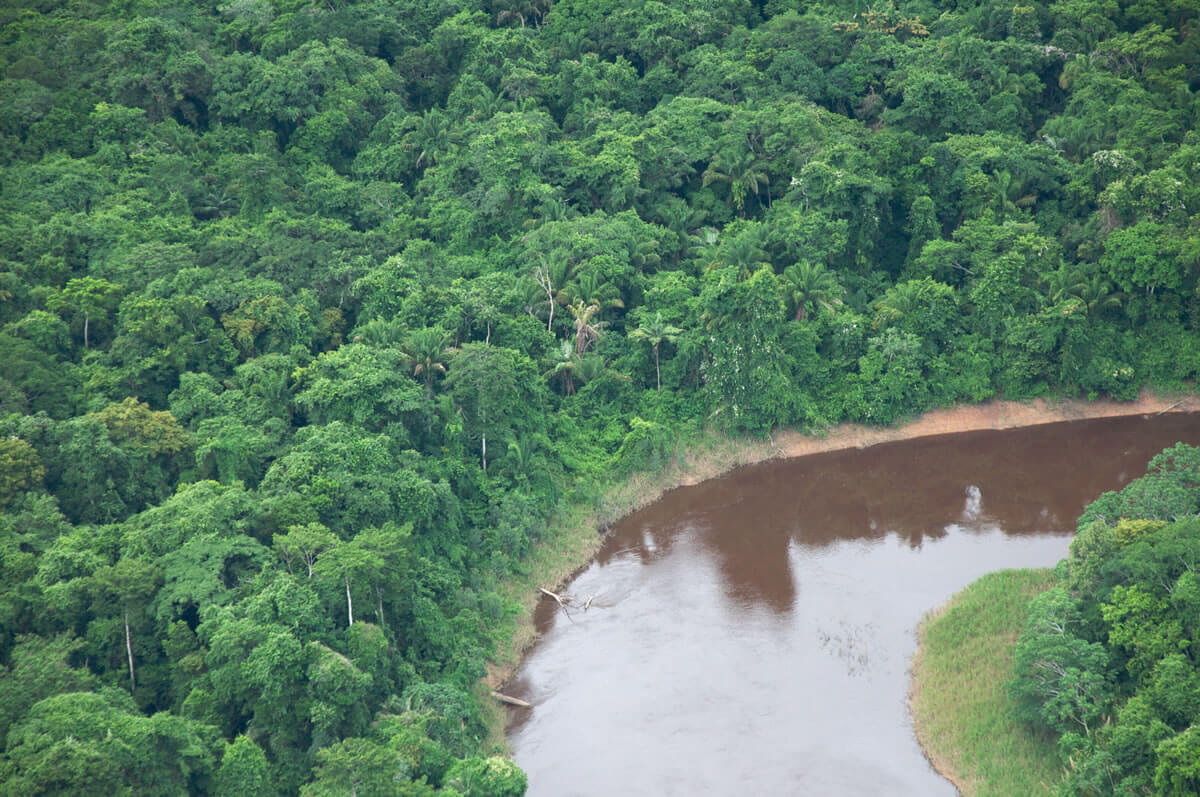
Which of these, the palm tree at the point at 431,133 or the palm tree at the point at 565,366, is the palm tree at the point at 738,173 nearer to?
the palm tree at the point at 565,366

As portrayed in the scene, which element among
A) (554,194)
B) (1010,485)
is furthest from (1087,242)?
(554,194)

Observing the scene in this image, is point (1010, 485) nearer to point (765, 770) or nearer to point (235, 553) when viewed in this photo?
point (765, 770)

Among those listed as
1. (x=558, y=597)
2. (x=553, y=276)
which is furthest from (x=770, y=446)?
(x=558, y=597)

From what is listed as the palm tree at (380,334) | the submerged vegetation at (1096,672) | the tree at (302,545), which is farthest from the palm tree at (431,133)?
the submerged vegetation at (1096,672)

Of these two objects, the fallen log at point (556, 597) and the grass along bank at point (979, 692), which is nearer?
the grass along bank at point (979, 692)

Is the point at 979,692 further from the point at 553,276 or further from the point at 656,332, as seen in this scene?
the point at 553,276

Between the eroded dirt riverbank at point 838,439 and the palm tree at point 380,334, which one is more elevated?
the palm tree at point 380,334
